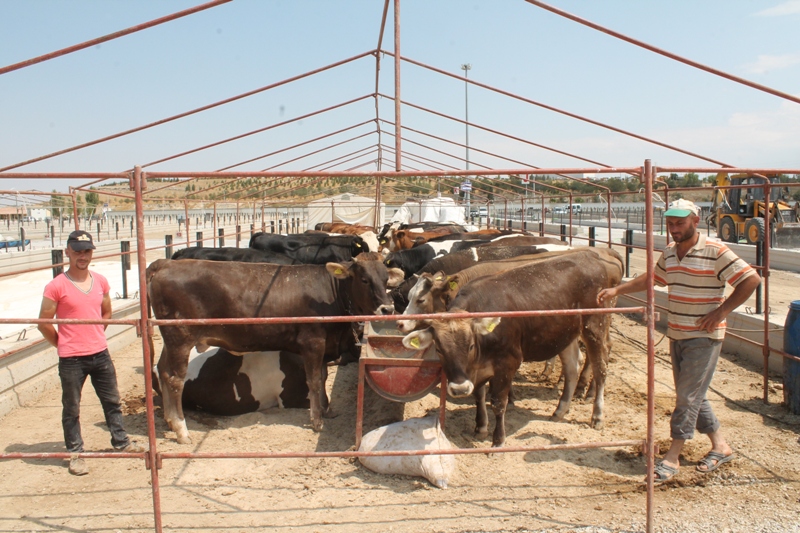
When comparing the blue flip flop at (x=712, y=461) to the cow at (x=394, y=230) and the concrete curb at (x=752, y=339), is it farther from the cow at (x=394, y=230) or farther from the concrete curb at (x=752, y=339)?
the cow at (x=394, y=230)

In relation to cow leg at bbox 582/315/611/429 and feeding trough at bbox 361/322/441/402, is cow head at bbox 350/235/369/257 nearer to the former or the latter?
cow leg at bbox 582/315/611/429

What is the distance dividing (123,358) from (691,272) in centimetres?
741

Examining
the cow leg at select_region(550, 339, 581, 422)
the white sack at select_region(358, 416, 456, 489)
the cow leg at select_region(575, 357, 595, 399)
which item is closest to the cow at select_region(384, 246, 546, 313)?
the cow leg at select_region(575, 357, 595, 399)

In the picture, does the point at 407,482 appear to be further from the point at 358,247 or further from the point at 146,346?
the point at 358,247

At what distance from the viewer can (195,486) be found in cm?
460

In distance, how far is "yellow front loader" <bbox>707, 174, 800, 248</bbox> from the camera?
19.6 m

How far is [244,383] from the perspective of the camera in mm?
6309

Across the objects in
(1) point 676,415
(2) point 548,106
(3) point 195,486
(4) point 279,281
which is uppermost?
(2) point 548,106

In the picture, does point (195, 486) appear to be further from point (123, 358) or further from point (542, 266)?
point (123, 358)

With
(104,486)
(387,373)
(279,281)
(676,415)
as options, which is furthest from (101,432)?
(676,415)

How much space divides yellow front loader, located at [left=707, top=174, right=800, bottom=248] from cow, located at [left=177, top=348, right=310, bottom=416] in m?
17.7

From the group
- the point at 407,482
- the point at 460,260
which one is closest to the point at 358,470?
the point at 407,482

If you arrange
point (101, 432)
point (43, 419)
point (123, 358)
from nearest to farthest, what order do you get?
point (101, 432) < point (43, 419) < point (123, 358)

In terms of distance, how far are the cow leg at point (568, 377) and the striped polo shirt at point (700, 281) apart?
1.72 metres
